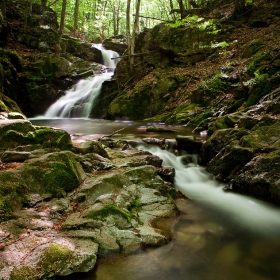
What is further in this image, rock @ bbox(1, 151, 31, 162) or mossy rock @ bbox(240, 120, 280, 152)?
mossy rock @ bbox(240, 120, 280, 152)

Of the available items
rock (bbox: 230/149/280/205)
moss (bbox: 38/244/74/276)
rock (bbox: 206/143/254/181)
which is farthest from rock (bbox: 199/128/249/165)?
moss (bbox: 38/244/74/276)

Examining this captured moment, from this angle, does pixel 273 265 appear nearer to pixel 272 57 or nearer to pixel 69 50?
pixel 272 57

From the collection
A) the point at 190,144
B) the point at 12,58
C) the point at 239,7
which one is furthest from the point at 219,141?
the point at 12,58

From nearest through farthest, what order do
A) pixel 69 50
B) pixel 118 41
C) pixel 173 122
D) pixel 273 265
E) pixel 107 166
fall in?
pixel 273 265, pixel 107 166, pixel 173 122, pixel 69 50, pixel 118 41

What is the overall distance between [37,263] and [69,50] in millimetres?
24149

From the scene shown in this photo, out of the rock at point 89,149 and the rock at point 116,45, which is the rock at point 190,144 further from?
the rock at point 116,45

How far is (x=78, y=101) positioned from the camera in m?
17.1

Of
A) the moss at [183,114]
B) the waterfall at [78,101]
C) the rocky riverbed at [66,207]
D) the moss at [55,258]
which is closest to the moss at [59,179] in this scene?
the rocky riverbed at [66,207]

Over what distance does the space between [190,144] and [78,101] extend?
38.1ft

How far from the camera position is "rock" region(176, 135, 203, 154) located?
7.49 metres

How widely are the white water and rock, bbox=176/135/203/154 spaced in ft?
1.84

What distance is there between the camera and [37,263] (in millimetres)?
2535

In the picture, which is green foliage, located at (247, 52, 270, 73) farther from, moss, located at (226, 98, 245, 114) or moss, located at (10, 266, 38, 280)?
moss, located at (10, 266, 38, 280)

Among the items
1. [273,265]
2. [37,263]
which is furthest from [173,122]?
[37,263]
